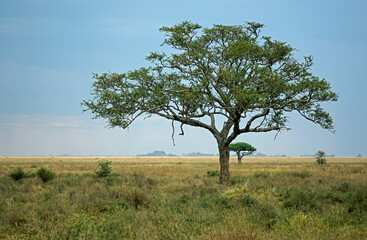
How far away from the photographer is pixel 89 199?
15.4 meters

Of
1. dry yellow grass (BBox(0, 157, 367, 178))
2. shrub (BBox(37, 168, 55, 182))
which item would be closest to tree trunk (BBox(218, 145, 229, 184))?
dry yellow grass (BBox(0, 157, 367, 178))

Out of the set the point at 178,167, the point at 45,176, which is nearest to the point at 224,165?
the point at 45,176

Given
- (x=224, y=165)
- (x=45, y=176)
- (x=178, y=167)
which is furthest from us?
(x=178, y=167)

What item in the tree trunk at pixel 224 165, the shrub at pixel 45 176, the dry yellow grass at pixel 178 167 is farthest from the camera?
the dry yellow grass at pixel 178 167

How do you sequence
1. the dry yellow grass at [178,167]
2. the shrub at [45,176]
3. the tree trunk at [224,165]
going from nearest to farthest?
the tree trunk at [224,165] → the shrub at [45,176] → the dry yellow grass at [178,167]

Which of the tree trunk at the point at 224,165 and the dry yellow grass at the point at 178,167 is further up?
the tree trunk at the point at 224,165

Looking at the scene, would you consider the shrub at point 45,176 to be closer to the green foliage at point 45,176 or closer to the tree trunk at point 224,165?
the green foliage at point 45,176

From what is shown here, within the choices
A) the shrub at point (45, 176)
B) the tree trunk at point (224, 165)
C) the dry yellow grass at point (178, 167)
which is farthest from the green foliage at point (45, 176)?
the tree trunk at point (224, 165)

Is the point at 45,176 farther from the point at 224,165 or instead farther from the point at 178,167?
the point at 178,167

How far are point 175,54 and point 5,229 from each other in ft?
56.4

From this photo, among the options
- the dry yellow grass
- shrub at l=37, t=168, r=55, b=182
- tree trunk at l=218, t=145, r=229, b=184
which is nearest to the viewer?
tree trunk at l=218, t=145, r=229, b=184

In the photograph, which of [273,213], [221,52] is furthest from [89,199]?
[221,52]

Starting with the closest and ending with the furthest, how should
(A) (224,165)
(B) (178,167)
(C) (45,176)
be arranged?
(A) (224,165)
(C) (45,176)
(B) (178,167)

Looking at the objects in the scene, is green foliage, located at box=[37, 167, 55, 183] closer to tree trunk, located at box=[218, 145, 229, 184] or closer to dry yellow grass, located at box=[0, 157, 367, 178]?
dry yellow grass, located at box=[0, 157, 367, 178]
